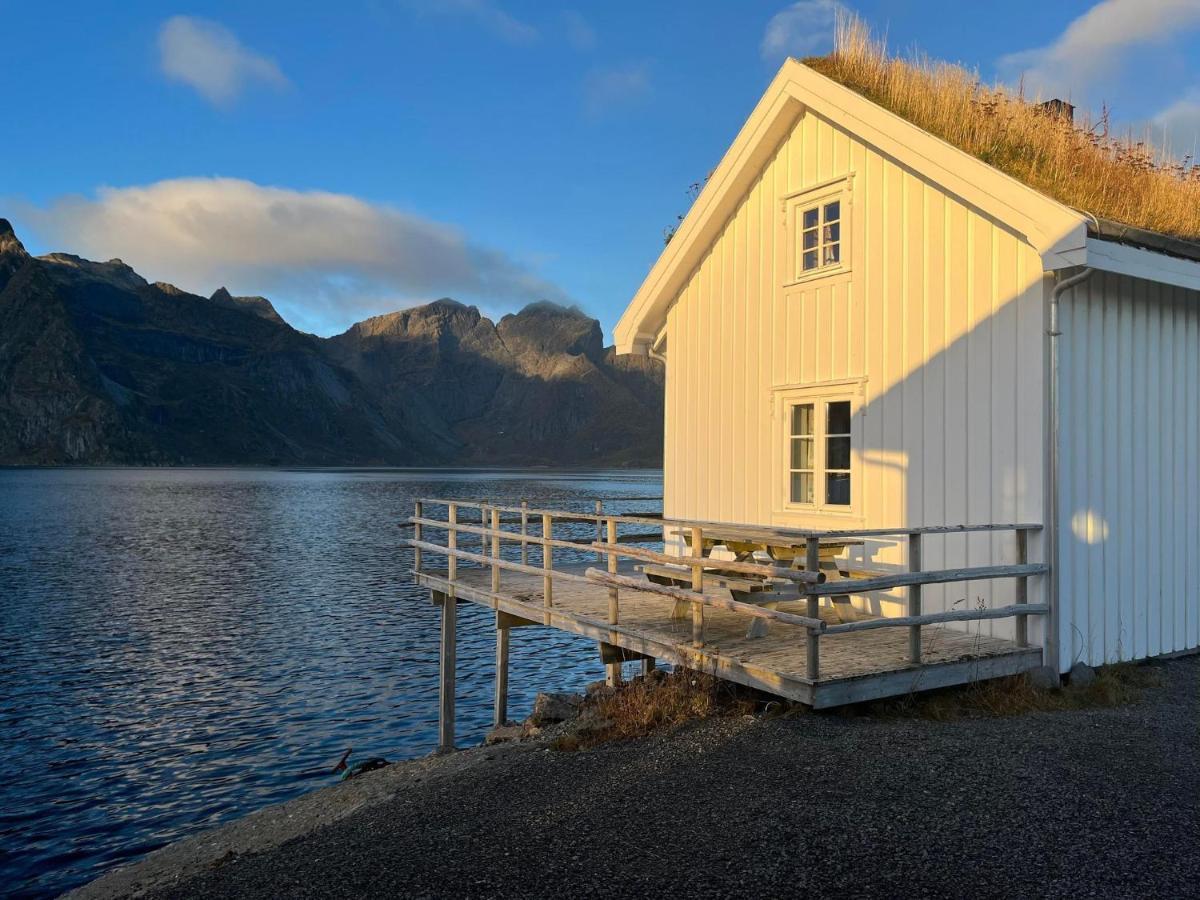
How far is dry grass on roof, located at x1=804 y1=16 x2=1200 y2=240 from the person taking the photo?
37.9ft

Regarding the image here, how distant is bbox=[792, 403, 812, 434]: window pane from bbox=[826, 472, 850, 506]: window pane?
776 mm

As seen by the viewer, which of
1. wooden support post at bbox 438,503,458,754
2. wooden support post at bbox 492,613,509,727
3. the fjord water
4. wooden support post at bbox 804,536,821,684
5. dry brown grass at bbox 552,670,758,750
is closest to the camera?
wooden support post at bbox 804,536,821,684

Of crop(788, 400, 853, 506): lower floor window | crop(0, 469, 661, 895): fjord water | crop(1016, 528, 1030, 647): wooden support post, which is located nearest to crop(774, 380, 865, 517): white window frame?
crop(788, 400, 853, 506): lower floor window

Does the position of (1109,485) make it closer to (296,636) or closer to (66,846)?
(66,846)

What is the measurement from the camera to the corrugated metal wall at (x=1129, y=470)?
10102 millimetres

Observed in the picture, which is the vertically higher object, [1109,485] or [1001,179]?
[1001,179]

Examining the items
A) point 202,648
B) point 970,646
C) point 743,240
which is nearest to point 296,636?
point 202,648

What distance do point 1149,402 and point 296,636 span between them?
22045 mm

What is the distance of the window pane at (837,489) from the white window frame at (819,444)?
0.13 ft

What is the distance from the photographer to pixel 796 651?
9.64m

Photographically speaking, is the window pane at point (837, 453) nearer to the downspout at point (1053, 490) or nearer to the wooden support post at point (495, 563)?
the downspout at point (1053, 490)

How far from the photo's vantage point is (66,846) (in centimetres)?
1209

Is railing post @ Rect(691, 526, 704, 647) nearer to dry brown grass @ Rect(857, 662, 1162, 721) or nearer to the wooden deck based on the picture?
the wooden deck

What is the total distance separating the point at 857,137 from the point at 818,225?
1.23m
